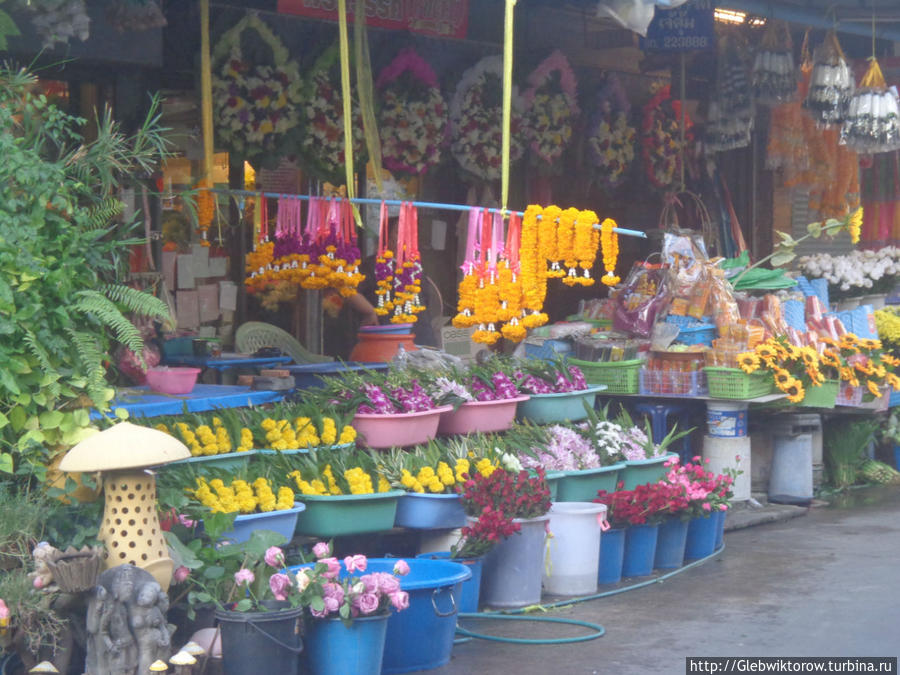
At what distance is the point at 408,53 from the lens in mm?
10492

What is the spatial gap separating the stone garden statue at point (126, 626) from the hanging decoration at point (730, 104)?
8.79 m

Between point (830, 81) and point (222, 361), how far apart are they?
20.9 ft

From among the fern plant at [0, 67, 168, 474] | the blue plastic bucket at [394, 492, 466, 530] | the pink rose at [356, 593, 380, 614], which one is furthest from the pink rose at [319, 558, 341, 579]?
the blue plastic bucket at [394, 492, 466, 530]

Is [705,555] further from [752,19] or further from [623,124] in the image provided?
[752,19]

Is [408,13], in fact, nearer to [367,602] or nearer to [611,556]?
[611,556]

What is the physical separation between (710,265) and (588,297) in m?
2.50

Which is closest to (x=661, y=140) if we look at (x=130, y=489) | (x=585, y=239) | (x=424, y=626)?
(x=585, y=239)

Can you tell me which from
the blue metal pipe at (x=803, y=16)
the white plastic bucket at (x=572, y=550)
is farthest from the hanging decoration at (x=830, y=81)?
the white plastic bucket at (x=572, y=550)

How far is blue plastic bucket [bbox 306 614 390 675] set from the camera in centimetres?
603

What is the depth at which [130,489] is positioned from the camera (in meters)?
5.77

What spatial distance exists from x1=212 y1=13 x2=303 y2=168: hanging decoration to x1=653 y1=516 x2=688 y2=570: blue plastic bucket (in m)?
3.69

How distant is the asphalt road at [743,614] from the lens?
6750mm

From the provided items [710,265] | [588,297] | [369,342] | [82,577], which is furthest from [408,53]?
[82,577]

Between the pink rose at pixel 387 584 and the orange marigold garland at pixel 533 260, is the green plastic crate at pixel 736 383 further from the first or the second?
the pink rose at pixel 387 584
